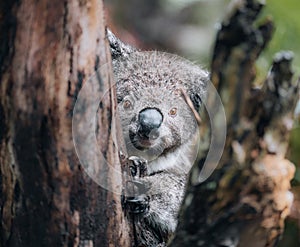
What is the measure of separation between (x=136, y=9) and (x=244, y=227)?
166 inches

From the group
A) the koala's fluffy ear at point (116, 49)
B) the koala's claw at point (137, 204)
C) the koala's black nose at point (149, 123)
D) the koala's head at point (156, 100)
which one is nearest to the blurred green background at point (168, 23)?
the koala's fluffy ear at point (116, 49)

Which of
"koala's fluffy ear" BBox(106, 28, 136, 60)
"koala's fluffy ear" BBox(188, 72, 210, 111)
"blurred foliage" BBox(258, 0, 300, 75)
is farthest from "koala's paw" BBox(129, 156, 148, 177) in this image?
"blurred foliage" BBox(258, 0, 300, 75)

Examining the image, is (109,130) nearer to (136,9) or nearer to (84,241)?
(84,241)

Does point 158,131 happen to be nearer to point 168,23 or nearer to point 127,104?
point 127,104

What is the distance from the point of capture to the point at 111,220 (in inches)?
65.6

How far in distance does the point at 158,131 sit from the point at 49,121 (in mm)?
464

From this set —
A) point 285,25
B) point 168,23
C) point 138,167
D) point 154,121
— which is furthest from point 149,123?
point 168,23

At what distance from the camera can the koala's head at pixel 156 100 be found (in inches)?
76.2

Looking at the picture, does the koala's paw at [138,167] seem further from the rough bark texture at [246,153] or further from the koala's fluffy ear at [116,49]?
the koala's fluffy ear at [116,49]

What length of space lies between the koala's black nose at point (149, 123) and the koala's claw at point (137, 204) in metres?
0.16

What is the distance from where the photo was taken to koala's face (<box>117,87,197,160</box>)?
192 cm

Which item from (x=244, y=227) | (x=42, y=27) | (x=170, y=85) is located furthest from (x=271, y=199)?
(x=170, y=85)

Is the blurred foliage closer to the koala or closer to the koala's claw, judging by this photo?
the koala

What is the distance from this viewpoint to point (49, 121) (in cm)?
153
